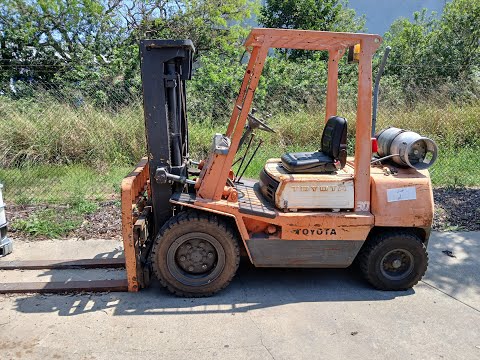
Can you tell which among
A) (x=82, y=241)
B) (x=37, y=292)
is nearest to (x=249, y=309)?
(x=37, y=292)

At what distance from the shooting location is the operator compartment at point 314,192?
13.2 ft

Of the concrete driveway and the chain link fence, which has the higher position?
the chain link fence

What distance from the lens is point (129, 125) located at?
364 inches

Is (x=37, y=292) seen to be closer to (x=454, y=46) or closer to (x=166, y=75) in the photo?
(x=166, y=75)

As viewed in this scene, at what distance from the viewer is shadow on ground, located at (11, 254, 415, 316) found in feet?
12.6

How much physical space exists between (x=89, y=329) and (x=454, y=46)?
14.3 meters

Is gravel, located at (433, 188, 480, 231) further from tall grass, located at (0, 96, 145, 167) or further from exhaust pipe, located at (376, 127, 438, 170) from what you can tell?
tall grass, located at (0, 96, 145, 167)

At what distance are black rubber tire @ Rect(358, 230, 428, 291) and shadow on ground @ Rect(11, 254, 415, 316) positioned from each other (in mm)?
100

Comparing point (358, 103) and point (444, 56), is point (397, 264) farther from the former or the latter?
point (444, 56)

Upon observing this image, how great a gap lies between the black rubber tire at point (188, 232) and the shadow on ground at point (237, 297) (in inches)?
3.9

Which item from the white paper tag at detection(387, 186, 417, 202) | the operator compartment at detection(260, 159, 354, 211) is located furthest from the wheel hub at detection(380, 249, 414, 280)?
the operator compartment at detection(260, 159, 354, 211)

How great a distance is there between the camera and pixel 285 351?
3.25 metres

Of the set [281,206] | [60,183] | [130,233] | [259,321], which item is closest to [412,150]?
[281,206]

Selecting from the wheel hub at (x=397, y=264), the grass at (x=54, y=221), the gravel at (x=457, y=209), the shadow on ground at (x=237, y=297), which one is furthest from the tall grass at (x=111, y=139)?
the wheel hub at (x=397, y=264)
